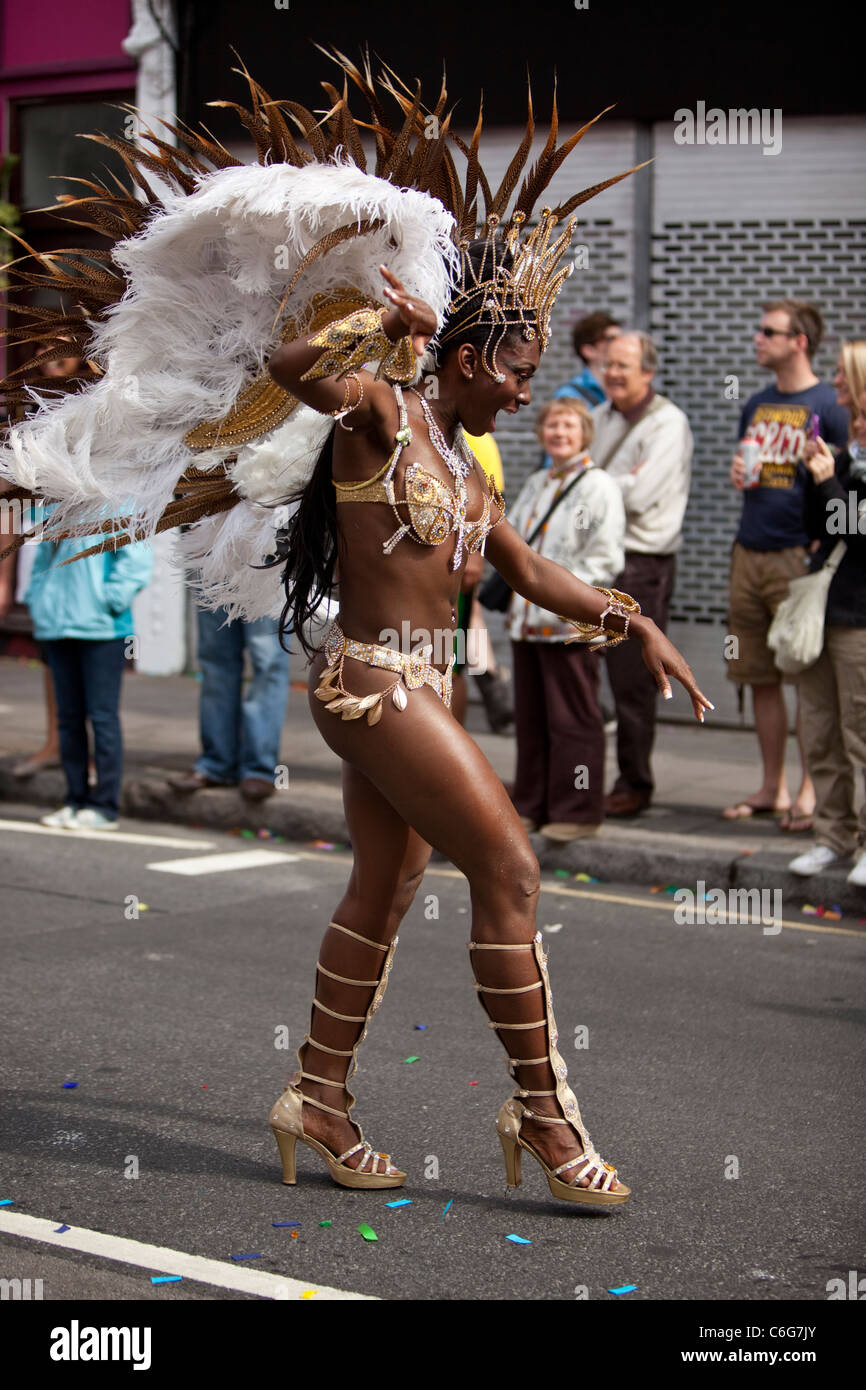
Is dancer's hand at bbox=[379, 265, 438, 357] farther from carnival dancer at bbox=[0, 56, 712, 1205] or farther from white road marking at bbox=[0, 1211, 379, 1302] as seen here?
white road marking at bbox=[0, 1211, 379, 1302]

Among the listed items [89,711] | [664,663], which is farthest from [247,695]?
[664,663]

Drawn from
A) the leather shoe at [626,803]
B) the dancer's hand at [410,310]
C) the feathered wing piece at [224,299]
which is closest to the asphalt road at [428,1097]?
the leather shoe at [626,803]

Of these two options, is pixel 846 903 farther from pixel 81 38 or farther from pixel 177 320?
pixel 81 38

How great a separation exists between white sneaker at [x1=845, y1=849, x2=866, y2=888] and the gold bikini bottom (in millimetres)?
3507

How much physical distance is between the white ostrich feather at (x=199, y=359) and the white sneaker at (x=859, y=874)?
11.3 ft

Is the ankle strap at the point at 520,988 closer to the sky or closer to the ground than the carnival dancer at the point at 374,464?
closer to the ground

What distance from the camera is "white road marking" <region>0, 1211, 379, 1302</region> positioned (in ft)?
11.4

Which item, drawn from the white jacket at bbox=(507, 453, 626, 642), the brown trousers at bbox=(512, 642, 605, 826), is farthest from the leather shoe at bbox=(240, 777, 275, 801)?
the white jacket at bbox=(507, 453, 626, 642)

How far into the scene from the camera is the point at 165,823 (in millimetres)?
9000

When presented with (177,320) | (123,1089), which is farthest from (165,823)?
(177,320)

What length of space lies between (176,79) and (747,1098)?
10566 mm

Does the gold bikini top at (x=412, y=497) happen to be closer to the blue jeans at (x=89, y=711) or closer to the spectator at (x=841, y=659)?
the spectator at (x=841, y=659)

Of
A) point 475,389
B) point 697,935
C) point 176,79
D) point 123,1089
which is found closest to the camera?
point 475,389

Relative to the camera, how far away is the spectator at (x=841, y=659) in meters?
7.07
